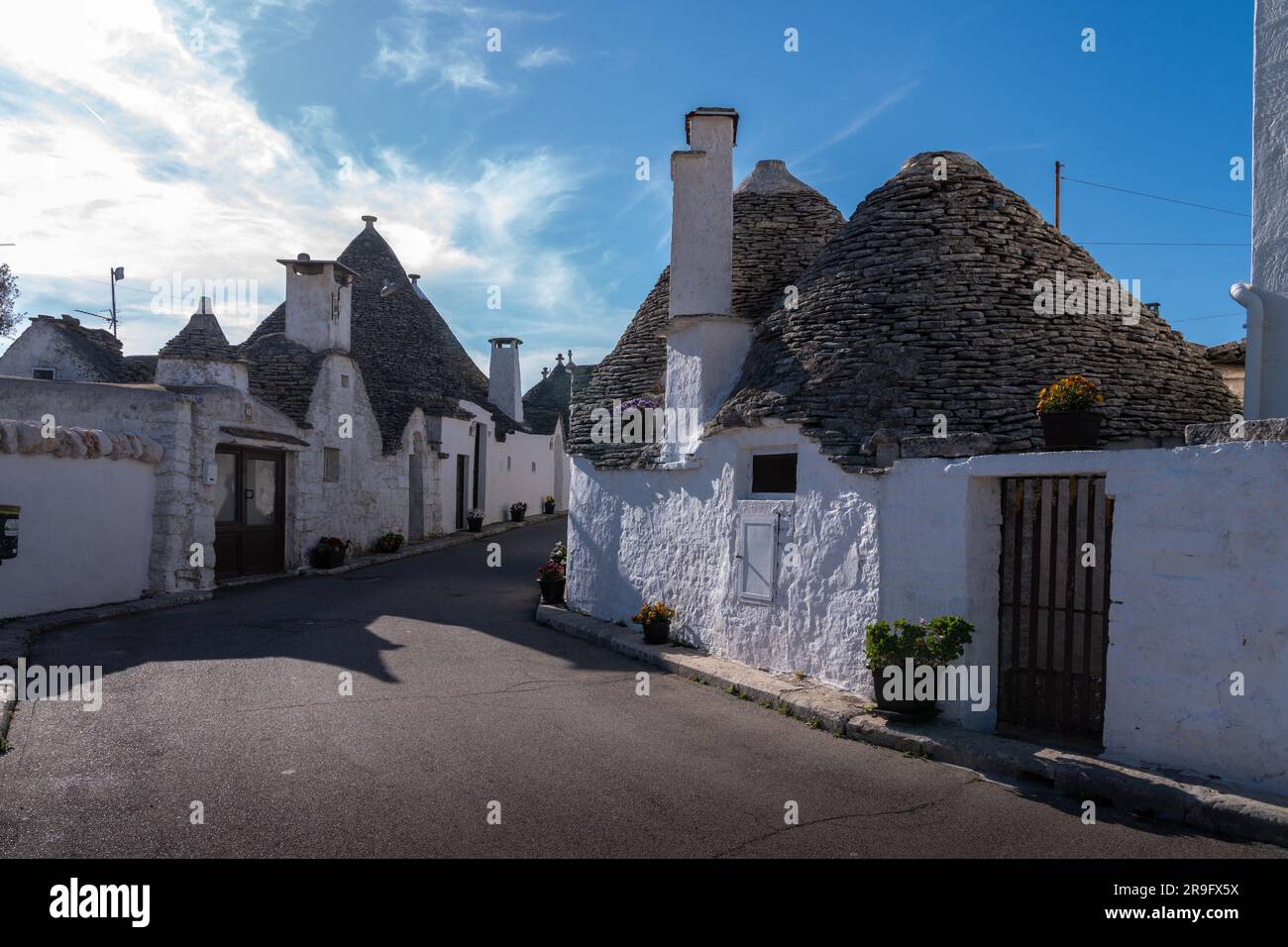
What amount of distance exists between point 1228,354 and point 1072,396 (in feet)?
21.7

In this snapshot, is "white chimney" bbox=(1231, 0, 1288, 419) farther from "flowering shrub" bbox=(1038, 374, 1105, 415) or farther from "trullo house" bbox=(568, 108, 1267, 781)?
"flowering shrub" bbox=(1038, 374, 1105, 415)

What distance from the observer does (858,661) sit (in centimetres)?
821

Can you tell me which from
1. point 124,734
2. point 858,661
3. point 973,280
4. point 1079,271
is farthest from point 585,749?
point 1079,271

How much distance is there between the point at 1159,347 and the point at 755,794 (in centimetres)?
779

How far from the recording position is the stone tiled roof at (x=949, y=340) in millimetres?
8883

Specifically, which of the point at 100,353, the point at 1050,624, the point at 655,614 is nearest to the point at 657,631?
the point at 655,614

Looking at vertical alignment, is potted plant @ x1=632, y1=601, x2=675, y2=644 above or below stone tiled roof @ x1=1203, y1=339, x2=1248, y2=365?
below

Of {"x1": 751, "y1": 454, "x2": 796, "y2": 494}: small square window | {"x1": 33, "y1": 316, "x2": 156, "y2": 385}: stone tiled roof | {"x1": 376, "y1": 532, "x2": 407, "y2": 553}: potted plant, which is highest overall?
{"x1": 33, "y1": 316, "x2": 156, "y2": 385}: stone tiled roof

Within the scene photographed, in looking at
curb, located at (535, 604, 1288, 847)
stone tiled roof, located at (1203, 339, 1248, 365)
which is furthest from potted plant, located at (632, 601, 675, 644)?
stone tiled roof, located at (1203, 339, 1248, 365)

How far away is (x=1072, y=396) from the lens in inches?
268

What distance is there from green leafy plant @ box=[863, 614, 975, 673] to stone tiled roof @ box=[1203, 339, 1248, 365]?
23.5 ft

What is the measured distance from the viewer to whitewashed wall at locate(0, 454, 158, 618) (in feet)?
37.7

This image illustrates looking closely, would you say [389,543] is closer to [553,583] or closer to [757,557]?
[553,583]
